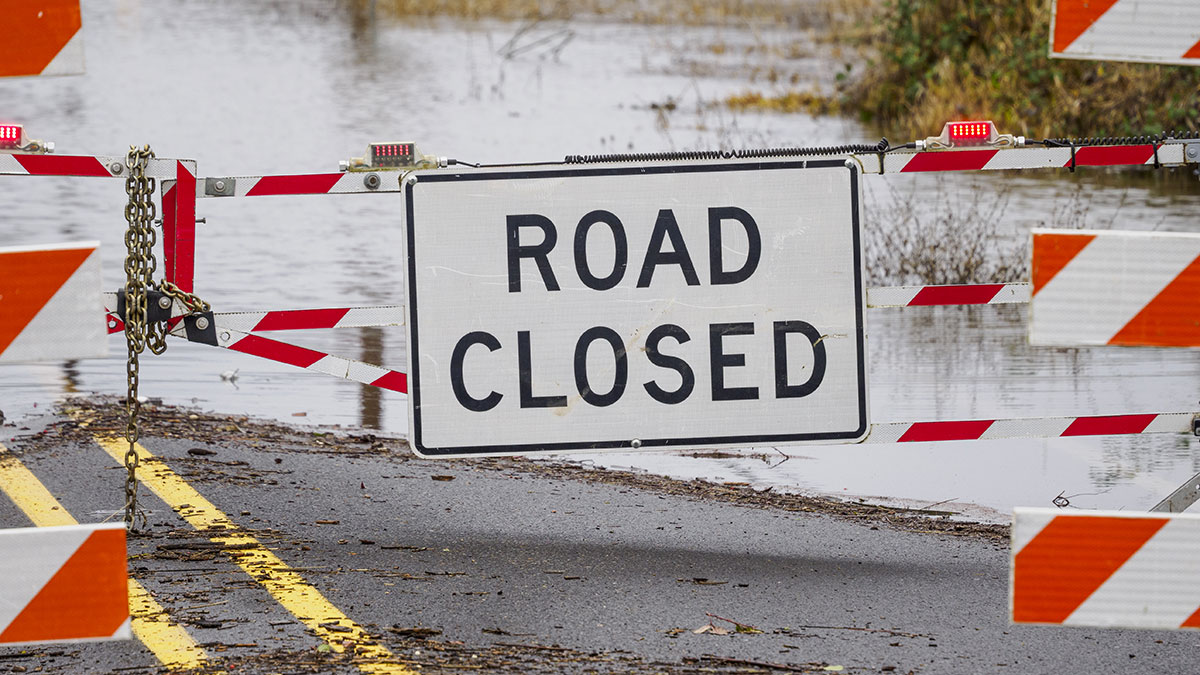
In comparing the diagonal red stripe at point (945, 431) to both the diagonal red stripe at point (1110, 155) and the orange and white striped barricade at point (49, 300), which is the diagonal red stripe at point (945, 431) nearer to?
the diagonal red stripe at point (1110, 155)

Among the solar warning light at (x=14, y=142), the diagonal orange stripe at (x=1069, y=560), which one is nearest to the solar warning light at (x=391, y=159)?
the solar warning light at (x=14, y=142)

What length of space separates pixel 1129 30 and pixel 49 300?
9.73 feet

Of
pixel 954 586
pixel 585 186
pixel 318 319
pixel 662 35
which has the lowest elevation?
pixel 954 586

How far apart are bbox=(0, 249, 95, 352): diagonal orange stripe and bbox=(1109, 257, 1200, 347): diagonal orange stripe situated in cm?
269

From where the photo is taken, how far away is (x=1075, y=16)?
4445mm

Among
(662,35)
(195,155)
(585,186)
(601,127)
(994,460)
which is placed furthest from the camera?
(662,35)

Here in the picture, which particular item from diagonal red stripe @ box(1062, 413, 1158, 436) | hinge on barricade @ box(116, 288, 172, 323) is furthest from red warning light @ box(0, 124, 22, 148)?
diagonal red stripe @ box(1062, 413, 1158, 436)

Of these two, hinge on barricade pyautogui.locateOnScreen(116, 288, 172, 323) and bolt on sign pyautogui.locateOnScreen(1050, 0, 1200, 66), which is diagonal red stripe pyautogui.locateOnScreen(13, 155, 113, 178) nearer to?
hinge on barricade pyautogui.locateOnScreen(116, 288, 172, 323)

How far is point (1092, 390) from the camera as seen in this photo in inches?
347

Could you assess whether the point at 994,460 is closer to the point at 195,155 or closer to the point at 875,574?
the point at 875,574

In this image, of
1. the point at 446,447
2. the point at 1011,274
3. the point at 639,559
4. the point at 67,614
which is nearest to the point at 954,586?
the point at 639,559

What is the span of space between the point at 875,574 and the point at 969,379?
375 centimetres

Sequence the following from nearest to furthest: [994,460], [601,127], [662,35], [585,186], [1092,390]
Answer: [585,186]
[994,460]
[1092,390]
[601,127]
[662,35]

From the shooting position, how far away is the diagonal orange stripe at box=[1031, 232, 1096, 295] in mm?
4152
